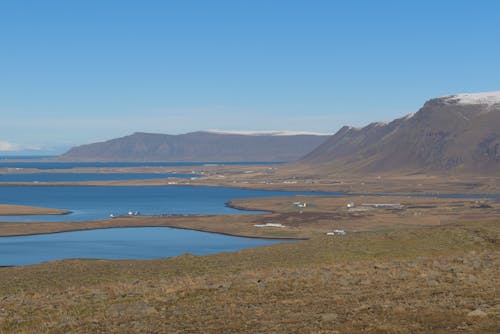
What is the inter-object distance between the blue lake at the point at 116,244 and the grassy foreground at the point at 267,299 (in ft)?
131

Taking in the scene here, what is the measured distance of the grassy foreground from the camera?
2088 cm

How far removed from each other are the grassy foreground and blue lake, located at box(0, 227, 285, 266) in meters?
39.9

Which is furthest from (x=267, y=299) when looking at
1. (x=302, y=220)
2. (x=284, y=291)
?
(x=302, y=220)

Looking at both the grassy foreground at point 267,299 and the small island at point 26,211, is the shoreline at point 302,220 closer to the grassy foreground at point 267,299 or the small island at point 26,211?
the small island at point 26,211

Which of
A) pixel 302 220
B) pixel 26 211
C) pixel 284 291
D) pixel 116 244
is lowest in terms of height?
pixel 116 244

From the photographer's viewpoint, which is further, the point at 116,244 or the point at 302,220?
the point at 302,220

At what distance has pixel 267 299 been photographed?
2617 cm

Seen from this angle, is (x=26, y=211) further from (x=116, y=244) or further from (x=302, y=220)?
(x=302, y=220)

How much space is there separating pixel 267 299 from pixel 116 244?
7482 centimetres

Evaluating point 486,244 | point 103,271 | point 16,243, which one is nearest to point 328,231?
point 16,243

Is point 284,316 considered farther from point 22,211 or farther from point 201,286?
point 22,211

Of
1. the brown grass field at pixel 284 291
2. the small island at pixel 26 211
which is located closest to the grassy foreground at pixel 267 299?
the brown grass field at pixel 284 291

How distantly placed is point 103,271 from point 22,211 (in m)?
118

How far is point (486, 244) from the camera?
165ft
